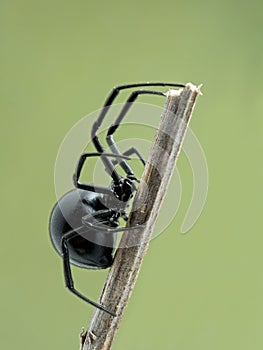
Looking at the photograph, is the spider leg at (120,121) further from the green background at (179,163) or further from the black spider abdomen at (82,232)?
the green background at (179,163)

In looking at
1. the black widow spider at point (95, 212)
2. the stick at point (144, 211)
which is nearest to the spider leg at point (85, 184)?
the black widow spider at point (95, 212)

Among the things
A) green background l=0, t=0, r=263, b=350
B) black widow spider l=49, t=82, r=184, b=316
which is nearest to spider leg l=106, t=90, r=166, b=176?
black widow spider l=49, t=82, r=184, b=316

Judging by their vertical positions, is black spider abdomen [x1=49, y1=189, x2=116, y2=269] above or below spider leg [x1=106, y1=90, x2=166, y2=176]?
below

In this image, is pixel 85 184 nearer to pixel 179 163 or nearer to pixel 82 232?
pixel 82 232

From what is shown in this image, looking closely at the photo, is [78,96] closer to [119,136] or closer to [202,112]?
[119,136]

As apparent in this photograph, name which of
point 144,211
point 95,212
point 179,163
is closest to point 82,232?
point 95,212

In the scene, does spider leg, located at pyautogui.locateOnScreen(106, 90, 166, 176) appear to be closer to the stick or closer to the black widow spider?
the black widow spider
